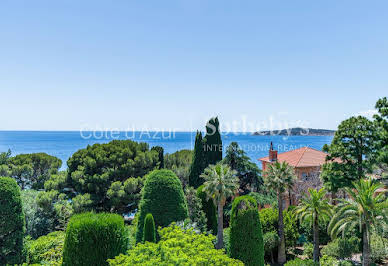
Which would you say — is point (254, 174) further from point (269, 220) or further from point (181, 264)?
point (181, 264)

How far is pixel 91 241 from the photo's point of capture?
11203mm

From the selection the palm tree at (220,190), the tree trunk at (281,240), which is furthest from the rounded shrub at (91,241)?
the tree trunk at (281,240)

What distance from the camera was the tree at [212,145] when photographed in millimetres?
36094

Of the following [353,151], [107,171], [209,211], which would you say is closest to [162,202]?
[209,211]

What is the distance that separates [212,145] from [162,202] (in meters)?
20.1

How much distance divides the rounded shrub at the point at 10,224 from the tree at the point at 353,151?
75.0 ft

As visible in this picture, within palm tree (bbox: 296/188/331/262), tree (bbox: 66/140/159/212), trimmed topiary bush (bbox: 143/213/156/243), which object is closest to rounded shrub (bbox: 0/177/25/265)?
trimmed topiary bush (bbox: 143/213/156/243)

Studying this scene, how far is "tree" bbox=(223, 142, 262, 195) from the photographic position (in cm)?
Result: 3219

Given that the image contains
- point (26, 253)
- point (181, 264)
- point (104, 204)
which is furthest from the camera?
point (104, 204)

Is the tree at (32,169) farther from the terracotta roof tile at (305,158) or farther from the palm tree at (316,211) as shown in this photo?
the terracotta roof tile at (305,158)

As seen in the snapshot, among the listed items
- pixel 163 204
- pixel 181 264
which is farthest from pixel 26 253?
pixel 181 264

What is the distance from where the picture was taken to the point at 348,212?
17000mm

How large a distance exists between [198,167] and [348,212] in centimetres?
2033

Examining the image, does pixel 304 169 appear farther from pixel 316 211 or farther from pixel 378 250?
pixel 316 211
